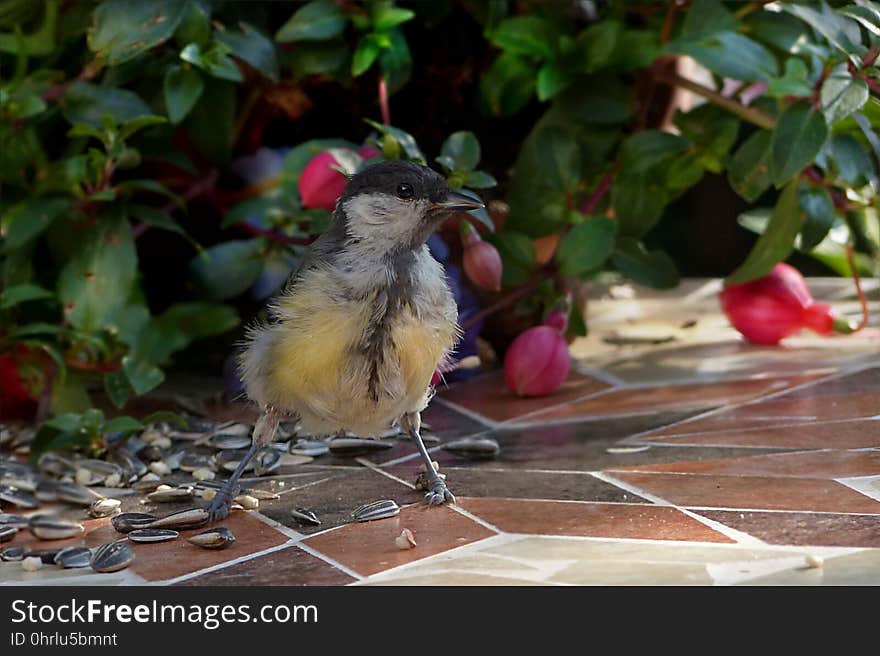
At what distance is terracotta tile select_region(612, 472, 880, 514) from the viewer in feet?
6.21

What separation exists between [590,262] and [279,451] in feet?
2.54

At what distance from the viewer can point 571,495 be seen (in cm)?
203

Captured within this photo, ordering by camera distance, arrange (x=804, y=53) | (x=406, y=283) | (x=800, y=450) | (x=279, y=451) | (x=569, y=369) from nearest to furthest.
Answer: (x=406, y=283) < (x=800, y=450) < (x=279, y=451) < (x=804, y=53) < (x=569, y=369)

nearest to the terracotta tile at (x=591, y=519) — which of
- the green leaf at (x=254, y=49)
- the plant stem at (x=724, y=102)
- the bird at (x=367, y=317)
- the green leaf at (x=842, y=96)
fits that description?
the bird at (x=367, y=317)

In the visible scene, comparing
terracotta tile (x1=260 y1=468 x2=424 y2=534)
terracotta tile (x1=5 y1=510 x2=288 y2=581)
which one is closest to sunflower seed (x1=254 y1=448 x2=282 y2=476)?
terracotta tile (x1=260 y1=468 x2=424 y2=534)

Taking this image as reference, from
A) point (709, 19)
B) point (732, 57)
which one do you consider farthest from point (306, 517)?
point (709, 19)

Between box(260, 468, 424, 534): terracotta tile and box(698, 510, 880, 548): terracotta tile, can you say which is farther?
box(260, 468, 424, 534): terracotta tile

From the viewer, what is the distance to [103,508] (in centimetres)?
208

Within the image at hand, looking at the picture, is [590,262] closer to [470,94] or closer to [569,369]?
[569,369]

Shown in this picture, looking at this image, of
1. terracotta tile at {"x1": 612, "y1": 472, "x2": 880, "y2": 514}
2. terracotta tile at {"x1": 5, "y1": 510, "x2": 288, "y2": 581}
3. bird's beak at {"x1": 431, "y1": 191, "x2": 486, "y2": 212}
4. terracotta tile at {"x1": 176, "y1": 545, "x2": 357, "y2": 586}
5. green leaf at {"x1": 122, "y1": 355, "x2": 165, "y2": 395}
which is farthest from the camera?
green leaf at {"x1": 122, "y1": 355, "x2": 165, "y2": 395}

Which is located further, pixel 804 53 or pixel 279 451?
pixel 804 53

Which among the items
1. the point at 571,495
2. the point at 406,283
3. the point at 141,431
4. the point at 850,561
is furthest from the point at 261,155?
the point at 850,561

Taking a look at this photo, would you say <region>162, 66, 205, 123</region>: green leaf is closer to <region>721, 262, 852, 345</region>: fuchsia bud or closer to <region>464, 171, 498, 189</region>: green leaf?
<region>464, 171, 498, 189</region>: green leaf

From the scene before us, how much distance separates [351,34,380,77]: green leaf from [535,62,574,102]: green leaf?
1.23 feet
